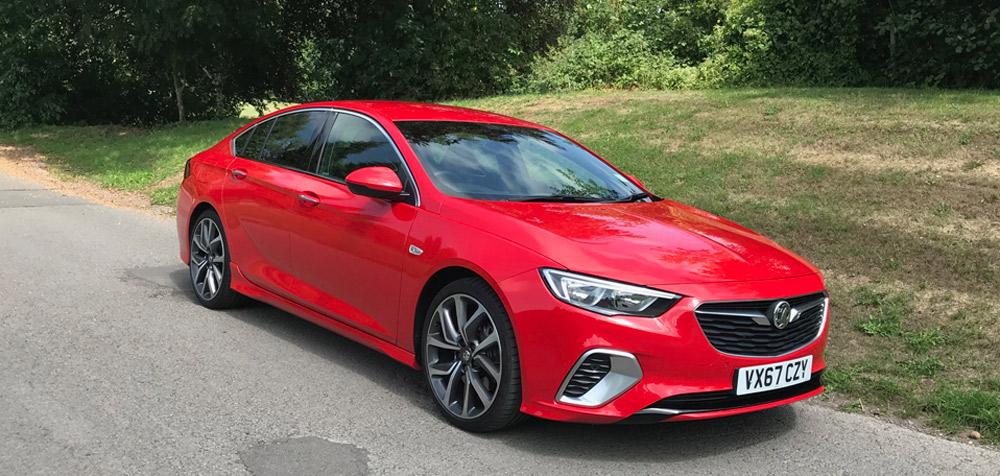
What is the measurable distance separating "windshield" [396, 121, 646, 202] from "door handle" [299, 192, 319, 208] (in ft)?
2.21

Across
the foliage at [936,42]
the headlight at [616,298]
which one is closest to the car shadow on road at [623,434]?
the headlight at [616,298]

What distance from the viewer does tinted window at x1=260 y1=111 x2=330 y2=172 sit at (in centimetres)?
579

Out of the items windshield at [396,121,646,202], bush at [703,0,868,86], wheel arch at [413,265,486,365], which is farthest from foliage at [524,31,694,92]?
wheel arch at [413,265,486,365]

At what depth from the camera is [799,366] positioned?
4250mm

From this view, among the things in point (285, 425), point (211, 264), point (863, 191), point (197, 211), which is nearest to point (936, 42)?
point (863, 191)

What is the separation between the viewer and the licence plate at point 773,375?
4016mm

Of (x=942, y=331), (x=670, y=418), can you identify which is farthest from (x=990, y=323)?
(x=670, y=418)

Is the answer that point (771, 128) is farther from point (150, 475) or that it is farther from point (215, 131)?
point (215, 131)

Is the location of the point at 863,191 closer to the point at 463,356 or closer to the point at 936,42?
the point at 463,356

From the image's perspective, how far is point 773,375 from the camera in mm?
4121

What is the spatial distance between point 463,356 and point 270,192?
83.6 inches

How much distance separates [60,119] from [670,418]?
80.8 ft

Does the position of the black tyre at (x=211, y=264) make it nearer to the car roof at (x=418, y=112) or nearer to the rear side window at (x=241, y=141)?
the rear side window at (x=241, y=141)

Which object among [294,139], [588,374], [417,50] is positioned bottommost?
[417,50]
